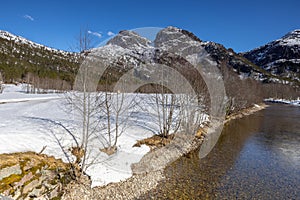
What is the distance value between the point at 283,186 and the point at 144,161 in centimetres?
644

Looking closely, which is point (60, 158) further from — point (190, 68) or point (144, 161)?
point (190, 68)

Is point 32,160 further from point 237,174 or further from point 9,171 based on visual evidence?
point 237,174

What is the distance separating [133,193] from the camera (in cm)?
766

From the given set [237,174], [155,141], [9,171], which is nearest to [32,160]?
[9,171]

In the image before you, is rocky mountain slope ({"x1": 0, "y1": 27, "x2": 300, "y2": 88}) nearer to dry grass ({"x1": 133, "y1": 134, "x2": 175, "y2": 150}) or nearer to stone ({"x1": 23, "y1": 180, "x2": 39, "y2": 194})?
stone ({"x1": 23, "y1": 180, "x2": 39, "y2": 194})

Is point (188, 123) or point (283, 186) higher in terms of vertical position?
point (188, 123)

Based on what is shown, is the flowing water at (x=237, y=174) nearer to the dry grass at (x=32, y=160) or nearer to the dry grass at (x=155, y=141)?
the dry grass at (x=155, y=141)

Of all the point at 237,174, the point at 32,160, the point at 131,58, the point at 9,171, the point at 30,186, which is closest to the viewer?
the point at 9,171

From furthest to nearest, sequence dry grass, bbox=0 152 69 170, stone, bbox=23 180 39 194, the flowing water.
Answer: the flowing water < dry grass, bbox=0 152 69 170 < stone, bbox=23 180 39 194

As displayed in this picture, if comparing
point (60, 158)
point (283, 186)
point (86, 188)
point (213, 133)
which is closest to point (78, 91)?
point (60, 158)

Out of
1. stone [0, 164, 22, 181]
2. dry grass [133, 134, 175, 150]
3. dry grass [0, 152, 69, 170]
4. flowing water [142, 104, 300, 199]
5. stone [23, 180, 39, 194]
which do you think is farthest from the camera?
dry grass [133, 134, 175, 150]

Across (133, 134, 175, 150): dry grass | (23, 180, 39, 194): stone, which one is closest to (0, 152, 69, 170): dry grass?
(23, 180, 39, 194): stone

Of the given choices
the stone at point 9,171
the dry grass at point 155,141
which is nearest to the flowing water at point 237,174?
the dry grass at point 155,141

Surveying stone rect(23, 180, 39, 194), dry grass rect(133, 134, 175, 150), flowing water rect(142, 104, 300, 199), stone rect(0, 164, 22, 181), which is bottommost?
flowing water rect(142, 104, 300, 199)
